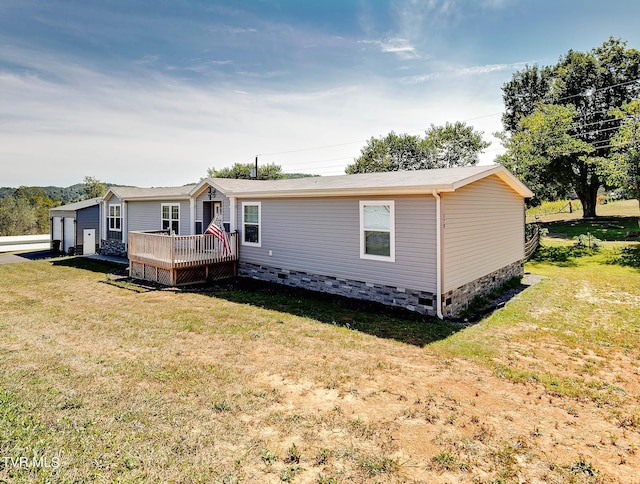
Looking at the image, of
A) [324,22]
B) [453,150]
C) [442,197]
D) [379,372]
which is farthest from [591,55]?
[379,372]

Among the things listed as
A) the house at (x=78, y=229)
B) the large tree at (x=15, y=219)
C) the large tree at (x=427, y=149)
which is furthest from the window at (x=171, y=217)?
the large tree at (x=15, y=219)

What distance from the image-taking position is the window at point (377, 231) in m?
8.57

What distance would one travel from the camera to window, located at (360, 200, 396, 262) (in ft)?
28.1

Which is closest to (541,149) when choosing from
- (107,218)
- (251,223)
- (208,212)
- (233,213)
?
(251,223)

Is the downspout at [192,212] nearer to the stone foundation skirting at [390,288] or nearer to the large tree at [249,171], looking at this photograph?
the stone foundation skirting at [390,288]

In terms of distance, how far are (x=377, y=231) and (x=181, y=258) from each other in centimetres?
632

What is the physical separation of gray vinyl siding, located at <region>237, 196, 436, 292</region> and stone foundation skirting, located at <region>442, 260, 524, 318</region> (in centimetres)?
66

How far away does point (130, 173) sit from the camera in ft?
104

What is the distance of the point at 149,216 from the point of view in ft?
54.2

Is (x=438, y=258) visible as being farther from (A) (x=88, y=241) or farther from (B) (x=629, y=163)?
(A) (x=88, y=241)

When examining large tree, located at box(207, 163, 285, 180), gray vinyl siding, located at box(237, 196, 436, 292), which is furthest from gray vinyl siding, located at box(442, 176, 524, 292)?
large tree, located at box(207, 163, 285, 180)

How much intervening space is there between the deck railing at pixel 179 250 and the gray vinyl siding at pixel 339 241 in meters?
0.71

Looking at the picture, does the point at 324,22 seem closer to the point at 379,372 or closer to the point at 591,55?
the point at 379,372

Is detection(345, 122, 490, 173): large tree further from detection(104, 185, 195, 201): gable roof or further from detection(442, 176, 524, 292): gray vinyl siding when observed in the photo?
detection(104, 185, 195, 201): gable roof
